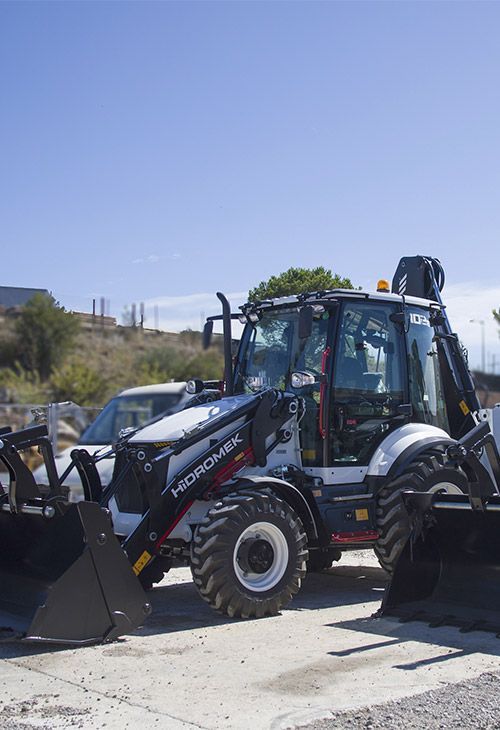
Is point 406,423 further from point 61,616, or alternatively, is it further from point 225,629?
point 61,616

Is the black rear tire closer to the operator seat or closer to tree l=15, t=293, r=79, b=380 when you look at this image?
the operator seat

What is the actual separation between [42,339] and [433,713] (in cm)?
2953

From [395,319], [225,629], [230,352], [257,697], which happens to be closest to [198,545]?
[225,629]

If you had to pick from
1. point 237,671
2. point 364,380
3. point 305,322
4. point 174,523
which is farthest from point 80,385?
point 237,671

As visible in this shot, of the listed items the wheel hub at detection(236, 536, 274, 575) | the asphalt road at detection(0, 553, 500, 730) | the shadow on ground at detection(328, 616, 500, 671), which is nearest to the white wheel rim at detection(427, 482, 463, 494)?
the asphalt road at detection(0, 553, 500, 730)

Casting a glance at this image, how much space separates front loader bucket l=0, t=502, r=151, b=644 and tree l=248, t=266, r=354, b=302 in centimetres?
554

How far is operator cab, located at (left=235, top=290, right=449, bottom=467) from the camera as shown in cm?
919

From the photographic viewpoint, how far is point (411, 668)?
20.6 feet

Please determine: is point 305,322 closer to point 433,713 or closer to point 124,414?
point 433,713

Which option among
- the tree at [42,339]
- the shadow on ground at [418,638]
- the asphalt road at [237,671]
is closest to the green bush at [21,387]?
the tree at [42,339]

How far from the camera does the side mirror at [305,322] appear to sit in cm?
861

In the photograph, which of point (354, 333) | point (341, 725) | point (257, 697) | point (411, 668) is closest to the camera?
point (341, 725)

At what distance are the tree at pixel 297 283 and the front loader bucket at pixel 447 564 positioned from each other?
4940 millimetres

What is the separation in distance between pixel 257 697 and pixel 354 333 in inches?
175
